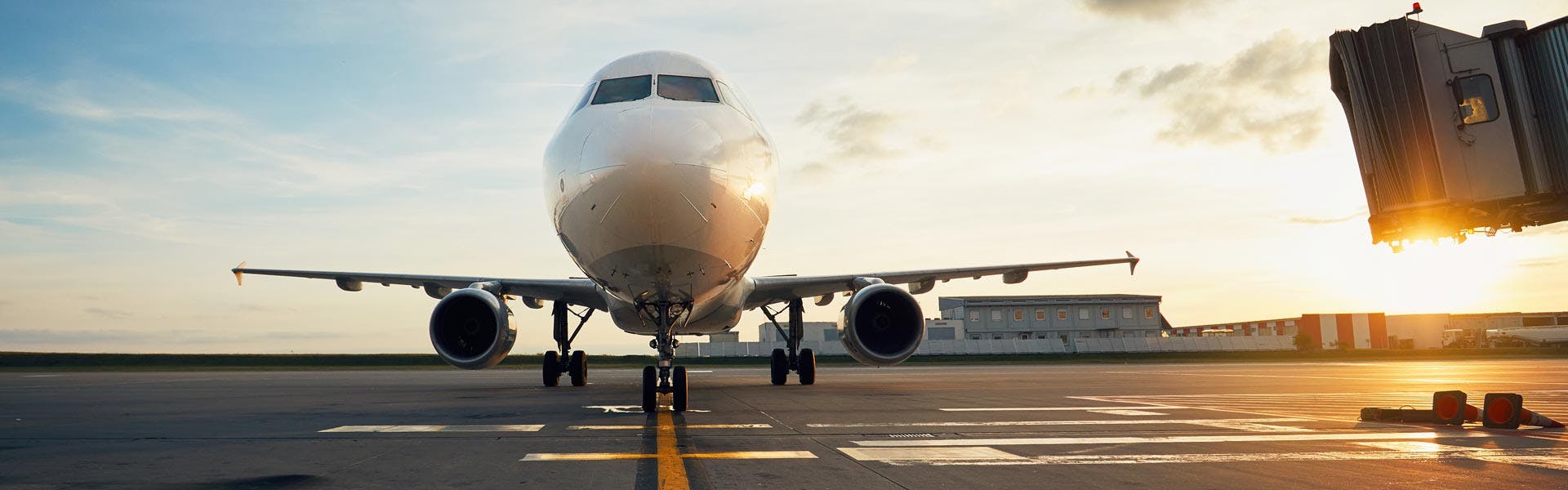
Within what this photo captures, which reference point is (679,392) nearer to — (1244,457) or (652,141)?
(652,141)

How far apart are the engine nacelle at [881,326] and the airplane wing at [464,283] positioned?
15.1 ft

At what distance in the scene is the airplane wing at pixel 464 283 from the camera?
16.0m

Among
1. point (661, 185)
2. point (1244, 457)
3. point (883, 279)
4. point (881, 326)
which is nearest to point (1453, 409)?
point (1244, 457)

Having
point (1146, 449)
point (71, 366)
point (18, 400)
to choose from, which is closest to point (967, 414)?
point (1146, 449)

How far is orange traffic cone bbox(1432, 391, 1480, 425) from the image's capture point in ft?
28.0

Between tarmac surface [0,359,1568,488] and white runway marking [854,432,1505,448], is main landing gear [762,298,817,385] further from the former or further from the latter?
white runway marking [854,432,1505,448]

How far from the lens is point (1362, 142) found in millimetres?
13367

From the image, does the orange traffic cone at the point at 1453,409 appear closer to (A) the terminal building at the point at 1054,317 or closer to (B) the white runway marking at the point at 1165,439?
(B) the white runway marking at the point at 1165,439

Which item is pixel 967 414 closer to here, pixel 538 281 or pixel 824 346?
pixel 538 281

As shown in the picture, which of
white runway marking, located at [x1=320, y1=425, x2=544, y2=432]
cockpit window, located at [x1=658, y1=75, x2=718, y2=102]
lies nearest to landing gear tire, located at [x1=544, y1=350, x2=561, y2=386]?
white runway marking, located at [x1=320, y1=425, x2=544, y2=432]

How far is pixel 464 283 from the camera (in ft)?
55.9

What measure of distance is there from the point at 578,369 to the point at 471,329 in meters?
6.17

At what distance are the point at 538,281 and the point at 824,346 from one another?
153 ft

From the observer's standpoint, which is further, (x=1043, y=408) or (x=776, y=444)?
(x=1043, y=408)
